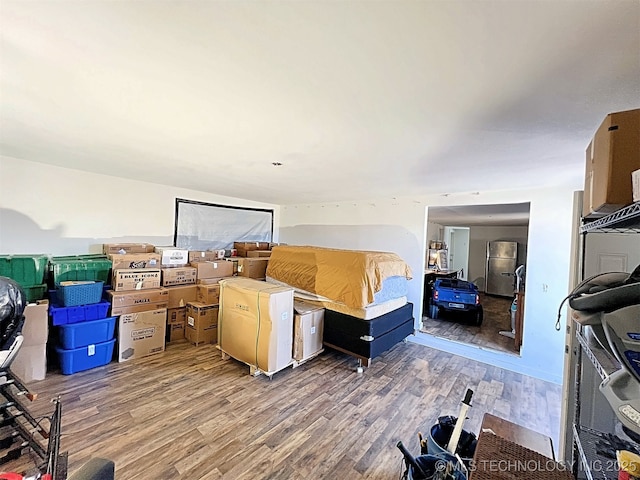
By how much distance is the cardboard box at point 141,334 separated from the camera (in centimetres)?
315

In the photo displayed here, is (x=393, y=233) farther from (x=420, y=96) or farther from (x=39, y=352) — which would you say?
(x=39, y=352)

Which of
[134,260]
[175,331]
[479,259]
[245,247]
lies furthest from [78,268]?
[479,259]

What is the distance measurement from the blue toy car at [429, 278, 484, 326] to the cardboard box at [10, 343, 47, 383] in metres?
5.68

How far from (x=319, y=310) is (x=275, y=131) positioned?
2272mm

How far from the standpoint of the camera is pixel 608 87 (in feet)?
4.09

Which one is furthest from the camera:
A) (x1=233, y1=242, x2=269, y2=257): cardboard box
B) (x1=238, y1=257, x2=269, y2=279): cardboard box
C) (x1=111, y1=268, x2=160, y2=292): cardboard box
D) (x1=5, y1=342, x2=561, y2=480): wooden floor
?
(x1=233, y1=242, x2=269, y2=257): cardboard box

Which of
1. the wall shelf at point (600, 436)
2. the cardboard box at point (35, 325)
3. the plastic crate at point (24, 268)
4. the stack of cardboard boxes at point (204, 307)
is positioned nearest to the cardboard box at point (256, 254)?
the stack of cardboard boxes at point (204, 307)

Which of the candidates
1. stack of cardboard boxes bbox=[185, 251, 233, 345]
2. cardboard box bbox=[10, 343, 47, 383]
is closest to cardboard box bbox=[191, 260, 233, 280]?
stack of cardboard boxes bbox=[185, 251, 233, 345]

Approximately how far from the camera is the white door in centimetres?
895

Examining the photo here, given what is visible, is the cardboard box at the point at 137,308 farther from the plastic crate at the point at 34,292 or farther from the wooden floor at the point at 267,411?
the plastic crate at the point at 34,292

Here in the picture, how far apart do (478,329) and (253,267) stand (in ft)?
13.6

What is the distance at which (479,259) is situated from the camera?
28.2 feet

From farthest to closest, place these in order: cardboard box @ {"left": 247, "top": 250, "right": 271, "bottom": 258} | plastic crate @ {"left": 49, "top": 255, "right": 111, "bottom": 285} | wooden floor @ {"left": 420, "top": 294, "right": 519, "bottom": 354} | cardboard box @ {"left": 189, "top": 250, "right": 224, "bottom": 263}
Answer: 1. cardboard box @ {"left": 247, "top": 250, "right": 271, "bottom": 258}
2. cardboard box @ {"left": 189, "top": 250, "right": 224, "bottom": 263}
3. wooden floor @ {"left": 420, "top": 294, "right": 519, "bottom": 354}
4. plastic crate @ {"left": 49, "top": 255, "right": 111, "bottom": 285}

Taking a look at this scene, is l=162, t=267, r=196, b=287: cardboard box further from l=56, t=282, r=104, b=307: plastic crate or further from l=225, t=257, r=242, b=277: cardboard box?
l=56, t=282, r=104, b=307: plastic crate
